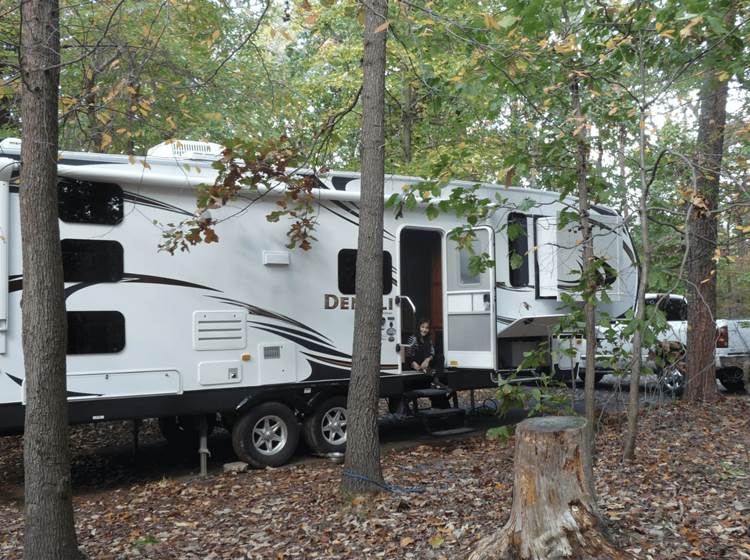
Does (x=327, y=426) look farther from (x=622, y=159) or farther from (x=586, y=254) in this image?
(x=622, y=159)

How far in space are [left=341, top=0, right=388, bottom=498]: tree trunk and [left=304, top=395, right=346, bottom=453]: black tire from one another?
252 cm

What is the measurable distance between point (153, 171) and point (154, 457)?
12.7 ft

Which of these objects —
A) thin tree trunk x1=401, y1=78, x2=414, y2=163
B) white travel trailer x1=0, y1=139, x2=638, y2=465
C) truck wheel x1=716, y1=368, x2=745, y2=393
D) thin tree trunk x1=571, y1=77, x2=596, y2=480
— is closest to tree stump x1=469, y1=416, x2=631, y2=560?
thin tree trunk x1=571, y1=77, x2=596, y2=480

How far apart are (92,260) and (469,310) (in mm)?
4776

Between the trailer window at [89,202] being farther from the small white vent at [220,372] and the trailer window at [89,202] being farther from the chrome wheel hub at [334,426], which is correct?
the chrome wheel hub at [334,426]

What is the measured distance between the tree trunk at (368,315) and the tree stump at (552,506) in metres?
2.07

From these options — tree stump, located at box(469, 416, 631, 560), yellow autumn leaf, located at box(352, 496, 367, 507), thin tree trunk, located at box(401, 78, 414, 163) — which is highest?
thin tree trunk, located at box(401, 78, 414, 163)

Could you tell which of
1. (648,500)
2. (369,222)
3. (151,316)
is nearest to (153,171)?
(151,316)

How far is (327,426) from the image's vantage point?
9.06 m

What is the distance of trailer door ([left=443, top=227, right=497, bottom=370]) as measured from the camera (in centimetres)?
981

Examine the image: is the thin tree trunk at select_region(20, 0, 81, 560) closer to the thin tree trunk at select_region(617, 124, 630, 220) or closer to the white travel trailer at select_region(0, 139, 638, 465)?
the white travel trailer at select_region(0, 139, 638, 465)

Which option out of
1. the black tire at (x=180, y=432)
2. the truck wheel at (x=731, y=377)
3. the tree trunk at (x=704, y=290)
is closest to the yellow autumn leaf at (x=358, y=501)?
the black tire at (x=180, y=432)

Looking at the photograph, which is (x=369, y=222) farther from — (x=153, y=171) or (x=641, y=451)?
(x=641, y=451)

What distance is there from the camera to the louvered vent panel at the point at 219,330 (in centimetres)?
809
